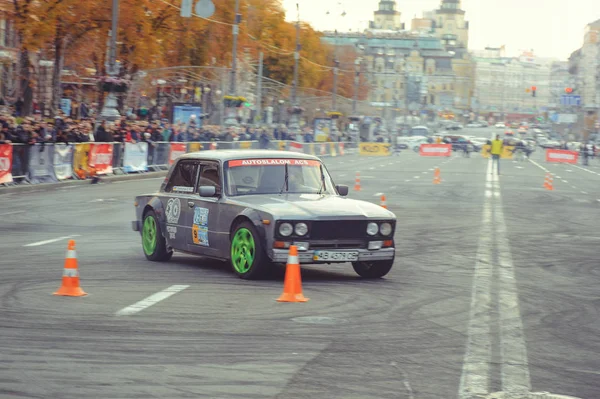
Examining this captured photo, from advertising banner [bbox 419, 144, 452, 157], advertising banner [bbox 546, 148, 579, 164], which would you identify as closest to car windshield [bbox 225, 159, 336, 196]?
advertising banner [bbox 546, 148, 579, 164]

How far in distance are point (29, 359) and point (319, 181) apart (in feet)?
22.2

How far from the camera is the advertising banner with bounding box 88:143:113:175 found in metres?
37.7

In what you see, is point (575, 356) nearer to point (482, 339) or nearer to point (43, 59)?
point (482, 339)

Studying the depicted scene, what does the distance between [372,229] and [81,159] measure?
79.8 feet

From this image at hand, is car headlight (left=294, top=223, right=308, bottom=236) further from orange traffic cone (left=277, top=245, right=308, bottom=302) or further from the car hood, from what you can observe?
orange traffic cone (left=277, top=245, right=308, bottom=302)

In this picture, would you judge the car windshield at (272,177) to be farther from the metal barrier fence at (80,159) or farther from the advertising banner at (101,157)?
the advertising banner at (101,157)

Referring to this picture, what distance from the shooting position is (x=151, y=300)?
37.7 feet

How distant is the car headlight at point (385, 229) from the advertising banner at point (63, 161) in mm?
22137

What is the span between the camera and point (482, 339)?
9.61 metres

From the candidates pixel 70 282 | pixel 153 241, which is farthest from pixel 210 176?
pixel 70 282

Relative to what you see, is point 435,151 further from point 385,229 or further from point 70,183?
point 385,229

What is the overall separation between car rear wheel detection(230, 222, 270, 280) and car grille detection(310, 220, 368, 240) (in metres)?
0.56

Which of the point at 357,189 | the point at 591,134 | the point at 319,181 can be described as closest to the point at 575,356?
the point at 319,181

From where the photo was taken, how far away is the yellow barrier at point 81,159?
119 ft
